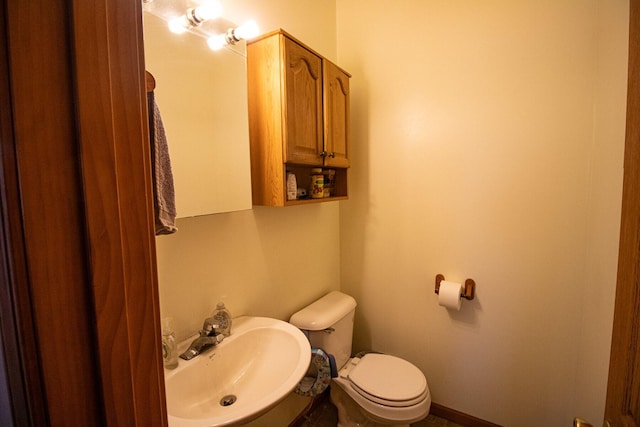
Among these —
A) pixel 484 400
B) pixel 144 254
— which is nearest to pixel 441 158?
pixel 484 400

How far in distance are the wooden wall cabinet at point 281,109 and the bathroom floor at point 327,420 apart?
1343 millimetres

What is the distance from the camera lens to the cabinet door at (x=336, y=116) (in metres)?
1.48

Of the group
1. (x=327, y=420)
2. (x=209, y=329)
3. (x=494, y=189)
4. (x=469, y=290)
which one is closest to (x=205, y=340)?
(x=209, y=329)

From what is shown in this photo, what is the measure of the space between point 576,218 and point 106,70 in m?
1.81

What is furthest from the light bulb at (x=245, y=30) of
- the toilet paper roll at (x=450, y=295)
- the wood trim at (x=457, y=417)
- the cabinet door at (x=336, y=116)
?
the wood trim at (x=457, y=417)

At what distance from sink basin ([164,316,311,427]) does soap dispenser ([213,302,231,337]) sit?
32 millimetres

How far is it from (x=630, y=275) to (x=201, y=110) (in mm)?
1247

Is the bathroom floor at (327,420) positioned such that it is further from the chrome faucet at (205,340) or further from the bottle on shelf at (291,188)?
the bottle on shelf at (291,188)

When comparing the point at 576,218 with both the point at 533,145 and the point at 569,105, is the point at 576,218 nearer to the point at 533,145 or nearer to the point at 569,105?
the point at 533,145

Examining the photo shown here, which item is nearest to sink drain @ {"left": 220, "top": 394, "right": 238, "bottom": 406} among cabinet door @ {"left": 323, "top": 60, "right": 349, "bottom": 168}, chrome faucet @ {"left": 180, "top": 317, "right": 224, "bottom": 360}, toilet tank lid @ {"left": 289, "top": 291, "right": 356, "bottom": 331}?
chrome faucet @ {"left": 180, "top": 317, "right": 224, "bottom": 360}

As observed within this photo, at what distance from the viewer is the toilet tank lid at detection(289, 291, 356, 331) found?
1.48 m

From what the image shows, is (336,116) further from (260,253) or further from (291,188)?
(260,253)

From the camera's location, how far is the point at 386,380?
1.47m

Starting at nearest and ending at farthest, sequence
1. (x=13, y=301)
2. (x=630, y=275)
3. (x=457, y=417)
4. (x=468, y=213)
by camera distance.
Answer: (x=13, y=301), (x=630, y=275), (x=468, y=213), (x=457, y=417)
